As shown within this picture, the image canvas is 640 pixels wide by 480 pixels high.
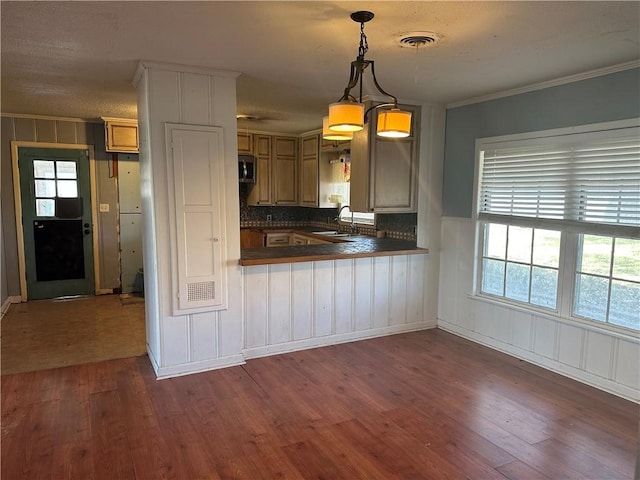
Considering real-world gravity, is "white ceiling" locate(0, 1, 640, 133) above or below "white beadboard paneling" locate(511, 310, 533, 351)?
above

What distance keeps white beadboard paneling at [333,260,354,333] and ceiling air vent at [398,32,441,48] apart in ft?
6.81

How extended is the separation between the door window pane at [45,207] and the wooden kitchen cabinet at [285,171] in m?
2.93

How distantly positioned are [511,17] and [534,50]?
628mm

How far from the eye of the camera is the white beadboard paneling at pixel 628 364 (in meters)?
3.08

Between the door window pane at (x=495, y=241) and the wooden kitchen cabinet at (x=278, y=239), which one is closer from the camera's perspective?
the door window pane at (x=495, y=241)

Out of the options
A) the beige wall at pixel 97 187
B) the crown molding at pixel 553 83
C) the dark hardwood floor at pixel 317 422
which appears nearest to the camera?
the dark hardwood floor at pixel 317 422

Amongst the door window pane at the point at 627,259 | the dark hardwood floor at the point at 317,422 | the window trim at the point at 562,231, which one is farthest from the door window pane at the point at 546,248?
the dark hardwood floor at the point at 317,422

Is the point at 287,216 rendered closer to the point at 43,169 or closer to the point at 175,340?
the point at 43,169

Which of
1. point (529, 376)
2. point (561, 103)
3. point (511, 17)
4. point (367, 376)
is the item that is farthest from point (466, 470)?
point (561, 103)

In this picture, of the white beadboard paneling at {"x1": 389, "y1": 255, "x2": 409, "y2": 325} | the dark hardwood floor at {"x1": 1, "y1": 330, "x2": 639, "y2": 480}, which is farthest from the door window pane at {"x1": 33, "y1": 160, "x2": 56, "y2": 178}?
the white beadboard paneling at {"x1": 389, "y1": 255, "x2": 409, "y2": 325}

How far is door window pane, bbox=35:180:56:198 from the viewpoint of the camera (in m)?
5.53

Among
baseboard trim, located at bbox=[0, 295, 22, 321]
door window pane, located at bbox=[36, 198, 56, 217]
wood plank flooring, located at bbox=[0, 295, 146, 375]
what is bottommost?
wood plank flooring, located at bbox=[0, 295, 146, 375]

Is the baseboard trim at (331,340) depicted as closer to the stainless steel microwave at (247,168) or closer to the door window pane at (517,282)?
the door window pane at (517,282)

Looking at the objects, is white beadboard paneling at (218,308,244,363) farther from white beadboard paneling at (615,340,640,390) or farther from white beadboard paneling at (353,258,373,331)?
white beadboard paneling at (615,340,640,390)
